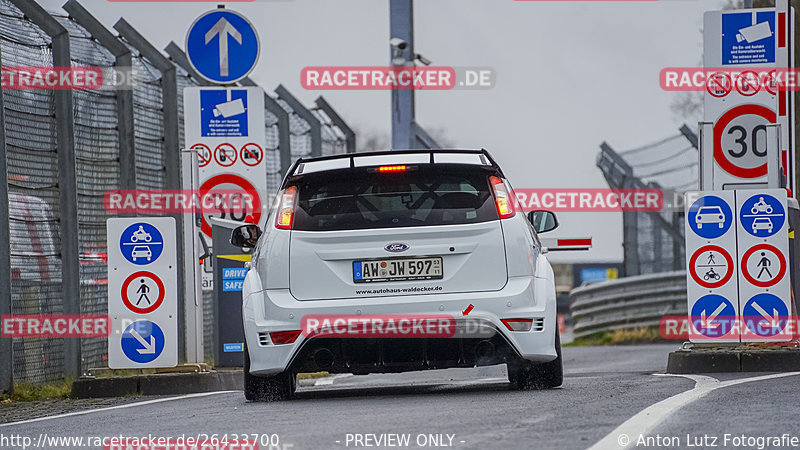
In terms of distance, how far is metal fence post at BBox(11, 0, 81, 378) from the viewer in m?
13.0

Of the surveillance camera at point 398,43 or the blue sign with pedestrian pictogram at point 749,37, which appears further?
the surveillance camera at point 398,43

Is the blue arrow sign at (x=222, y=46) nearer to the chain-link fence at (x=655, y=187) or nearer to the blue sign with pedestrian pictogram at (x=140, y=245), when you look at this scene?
the blue sign with pedestrian pictogram at (x=140, y=245)

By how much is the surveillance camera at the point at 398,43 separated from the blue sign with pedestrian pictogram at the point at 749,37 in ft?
23.2

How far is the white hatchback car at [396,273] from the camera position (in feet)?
28.7

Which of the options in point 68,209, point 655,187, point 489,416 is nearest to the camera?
point 489,416

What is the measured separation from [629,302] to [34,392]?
13.9 meters

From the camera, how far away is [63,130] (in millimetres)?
13164

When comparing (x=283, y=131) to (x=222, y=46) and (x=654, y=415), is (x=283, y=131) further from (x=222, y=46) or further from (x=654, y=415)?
(x=654, y=415)

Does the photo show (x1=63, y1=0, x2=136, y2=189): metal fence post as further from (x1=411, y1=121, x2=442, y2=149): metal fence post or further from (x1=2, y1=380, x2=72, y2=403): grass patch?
(x1=411, y1=121, x2=442, y2=149): metal fence post

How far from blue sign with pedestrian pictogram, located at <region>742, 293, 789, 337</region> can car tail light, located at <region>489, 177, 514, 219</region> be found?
351cm

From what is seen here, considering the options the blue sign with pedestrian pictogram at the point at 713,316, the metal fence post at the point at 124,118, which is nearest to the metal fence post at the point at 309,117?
the metal fence post at the point at 124,118

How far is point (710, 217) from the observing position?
11.9m

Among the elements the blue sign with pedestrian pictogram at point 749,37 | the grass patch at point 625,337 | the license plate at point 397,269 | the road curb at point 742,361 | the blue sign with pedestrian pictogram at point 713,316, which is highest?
the blue sign with pedestrian pictogram at point 749,37

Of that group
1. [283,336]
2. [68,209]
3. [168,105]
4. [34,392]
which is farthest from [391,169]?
[168,105]
